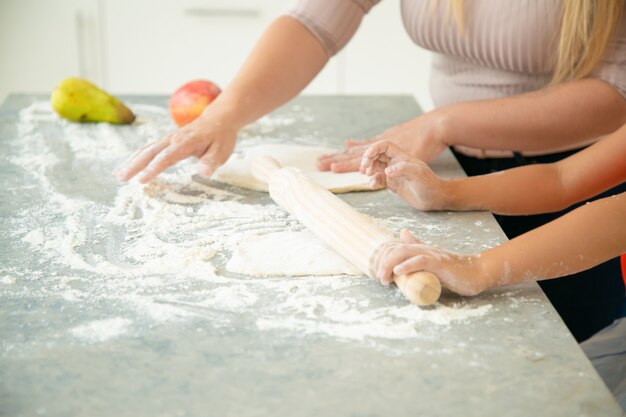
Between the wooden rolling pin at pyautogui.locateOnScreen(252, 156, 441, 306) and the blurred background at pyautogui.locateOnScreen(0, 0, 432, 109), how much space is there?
185cm

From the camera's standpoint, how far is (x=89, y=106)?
1.58 metres

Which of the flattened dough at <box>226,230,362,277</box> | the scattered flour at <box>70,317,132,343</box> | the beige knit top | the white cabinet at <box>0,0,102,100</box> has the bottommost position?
the white cabinet at <box>0,0,102,100</box>

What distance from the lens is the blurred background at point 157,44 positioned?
2.91 m

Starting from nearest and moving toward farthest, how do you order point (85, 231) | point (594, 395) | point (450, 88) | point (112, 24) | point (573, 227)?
1. point (594, 395)
2. point (573, 227)
3. point (85, 231)
4. point (450, 88)
5. point (112, 24)

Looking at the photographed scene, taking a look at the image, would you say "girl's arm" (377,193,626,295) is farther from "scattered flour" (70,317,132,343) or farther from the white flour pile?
"scattered flour" (70,317,132,343)


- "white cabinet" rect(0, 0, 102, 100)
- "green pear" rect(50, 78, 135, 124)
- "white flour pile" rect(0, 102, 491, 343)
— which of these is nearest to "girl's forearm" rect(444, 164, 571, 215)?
"white flour pile" rect(0, 102, 491, 343)

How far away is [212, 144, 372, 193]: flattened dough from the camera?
1.24 m

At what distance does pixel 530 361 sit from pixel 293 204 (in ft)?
1.40

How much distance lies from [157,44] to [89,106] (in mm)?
1416

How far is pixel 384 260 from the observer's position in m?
0.89

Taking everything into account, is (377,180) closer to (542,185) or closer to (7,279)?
(542,185)

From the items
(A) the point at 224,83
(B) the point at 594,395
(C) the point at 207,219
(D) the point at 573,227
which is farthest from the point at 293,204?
(A) the point at 224,83

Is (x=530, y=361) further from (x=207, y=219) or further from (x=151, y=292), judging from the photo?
(x=207, y=219)

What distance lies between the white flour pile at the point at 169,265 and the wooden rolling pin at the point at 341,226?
2cm
